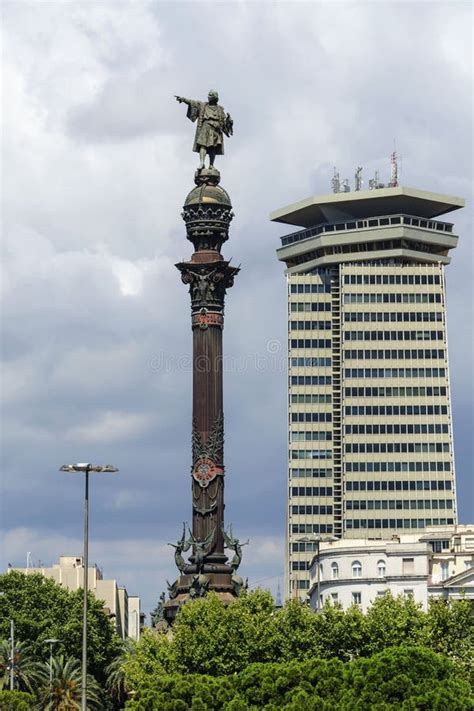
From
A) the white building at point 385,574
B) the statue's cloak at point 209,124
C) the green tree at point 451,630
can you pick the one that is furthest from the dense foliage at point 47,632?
the statue's cloak at point 209,124

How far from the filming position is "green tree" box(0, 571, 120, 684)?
165 meters

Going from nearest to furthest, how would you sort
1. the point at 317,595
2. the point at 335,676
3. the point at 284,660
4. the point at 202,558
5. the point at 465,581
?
the point at 335,676 → the point at 284,660 → the point at 202,558 → the point at 465,581 → the point at 317,595

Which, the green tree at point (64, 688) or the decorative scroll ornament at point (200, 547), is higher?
the decorative scroll ornament at point (200, 547)

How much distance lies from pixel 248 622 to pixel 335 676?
1626 cm

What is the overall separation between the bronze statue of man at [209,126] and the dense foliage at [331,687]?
157 ft

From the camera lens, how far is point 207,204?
14050 centimetres

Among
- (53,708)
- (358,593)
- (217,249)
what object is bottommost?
(53,708)

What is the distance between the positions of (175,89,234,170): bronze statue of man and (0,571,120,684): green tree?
47.4 metres

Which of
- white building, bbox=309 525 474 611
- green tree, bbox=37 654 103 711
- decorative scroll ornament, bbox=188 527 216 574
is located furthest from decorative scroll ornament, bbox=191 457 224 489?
white building, bbox=309 525 474 611

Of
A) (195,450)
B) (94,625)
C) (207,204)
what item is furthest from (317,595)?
(207,204)

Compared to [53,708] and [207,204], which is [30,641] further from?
[207,204]

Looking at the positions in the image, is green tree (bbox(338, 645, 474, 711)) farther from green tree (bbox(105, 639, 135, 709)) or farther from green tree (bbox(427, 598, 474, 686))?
Answer: green tree (bbox(105, 639, 135, 709))

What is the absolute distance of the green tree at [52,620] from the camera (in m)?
165

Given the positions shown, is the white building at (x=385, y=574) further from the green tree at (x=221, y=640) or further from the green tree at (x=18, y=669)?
the green tree at (x=221, y=640)
